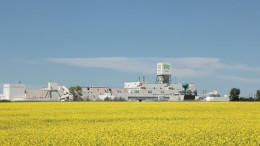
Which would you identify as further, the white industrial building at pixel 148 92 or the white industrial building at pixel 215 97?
the white industrial building at pixel 148 92

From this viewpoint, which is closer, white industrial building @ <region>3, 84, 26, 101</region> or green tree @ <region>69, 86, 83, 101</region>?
white industrial building @ <region>3, 84, 26, 101</region>

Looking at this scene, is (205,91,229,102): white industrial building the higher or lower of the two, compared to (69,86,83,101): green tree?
lower

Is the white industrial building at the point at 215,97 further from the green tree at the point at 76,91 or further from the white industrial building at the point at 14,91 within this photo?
the white industrial building at the point at 14,91

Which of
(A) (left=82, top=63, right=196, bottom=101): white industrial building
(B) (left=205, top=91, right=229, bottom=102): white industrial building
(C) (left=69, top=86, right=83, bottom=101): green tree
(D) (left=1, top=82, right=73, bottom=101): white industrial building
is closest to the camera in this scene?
(D) (left=1, top=82, right=73, bottom=101): white industrial building

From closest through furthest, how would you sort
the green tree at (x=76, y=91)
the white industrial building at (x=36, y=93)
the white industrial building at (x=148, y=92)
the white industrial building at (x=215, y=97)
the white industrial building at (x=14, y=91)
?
the white industrial building at (x=14, y=91) → the white industrial building at (x=36, y=93) → the white industrial building at (x=215, y=97) → the white industrial building at (x=148, y=92) → the green tree at (x=76, y=91)

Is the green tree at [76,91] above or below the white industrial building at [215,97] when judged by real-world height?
above

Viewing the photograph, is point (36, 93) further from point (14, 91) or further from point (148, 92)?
point (148, 92)

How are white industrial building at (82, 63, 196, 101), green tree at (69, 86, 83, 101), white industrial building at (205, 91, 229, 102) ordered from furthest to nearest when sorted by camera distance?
green tree at (69, 86, 83, 101) < white industrial building at (82, 63, 196, 101) < white industrial building at (205, 91, 229, 102)

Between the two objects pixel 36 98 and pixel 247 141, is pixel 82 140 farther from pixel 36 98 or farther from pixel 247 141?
pixel 36 98

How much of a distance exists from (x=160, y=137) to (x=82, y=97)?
16855 cm

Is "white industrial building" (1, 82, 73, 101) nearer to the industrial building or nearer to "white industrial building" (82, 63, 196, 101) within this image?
the industrial building

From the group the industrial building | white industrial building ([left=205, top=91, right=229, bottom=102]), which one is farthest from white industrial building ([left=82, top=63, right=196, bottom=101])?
white industrial building ([left=205, top=91, right=229, bottom=102])

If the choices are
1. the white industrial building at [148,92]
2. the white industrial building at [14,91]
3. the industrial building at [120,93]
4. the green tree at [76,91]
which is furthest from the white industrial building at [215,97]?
the white industrial building at [14,91]

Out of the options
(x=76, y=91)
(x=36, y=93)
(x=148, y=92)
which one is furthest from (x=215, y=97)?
(x=36, y=93)
